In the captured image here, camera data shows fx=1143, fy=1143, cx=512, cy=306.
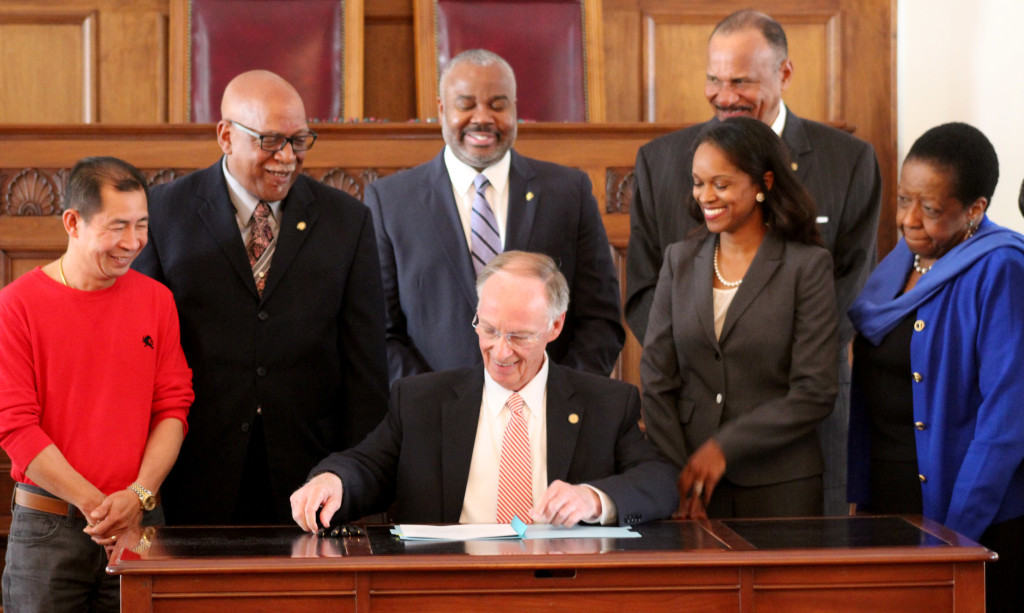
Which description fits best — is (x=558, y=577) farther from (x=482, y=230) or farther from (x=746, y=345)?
(x=482, y=230)

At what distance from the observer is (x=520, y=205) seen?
128 inches

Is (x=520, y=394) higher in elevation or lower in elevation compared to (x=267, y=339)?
lower

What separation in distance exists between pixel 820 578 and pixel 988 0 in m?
3.63

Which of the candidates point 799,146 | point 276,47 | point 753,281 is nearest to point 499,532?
point 753,281

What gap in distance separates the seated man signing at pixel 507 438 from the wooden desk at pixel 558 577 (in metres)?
0.30

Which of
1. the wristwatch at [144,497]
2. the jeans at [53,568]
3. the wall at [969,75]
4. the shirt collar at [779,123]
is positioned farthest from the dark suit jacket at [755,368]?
the wall at [969,75]

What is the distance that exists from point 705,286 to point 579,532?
0.72 metres

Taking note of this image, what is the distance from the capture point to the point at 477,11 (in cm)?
568

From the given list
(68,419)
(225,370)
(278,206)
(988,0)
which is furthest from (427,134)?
(988,0)

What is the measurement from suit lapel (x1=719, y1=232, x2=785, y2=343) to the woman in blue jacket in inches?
12.6

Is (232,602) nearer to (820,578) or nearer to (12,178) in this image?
(820,578)

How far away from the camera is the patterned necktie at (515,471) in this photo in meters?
2.44

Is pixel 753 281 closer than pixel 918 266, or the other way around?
pixel 753 281

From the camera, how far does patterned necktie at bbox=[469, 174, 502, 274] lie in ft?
10.5
